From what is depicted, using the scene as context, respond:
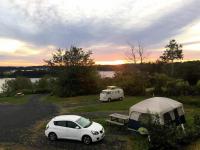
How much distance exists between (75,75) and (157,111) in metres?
33.0

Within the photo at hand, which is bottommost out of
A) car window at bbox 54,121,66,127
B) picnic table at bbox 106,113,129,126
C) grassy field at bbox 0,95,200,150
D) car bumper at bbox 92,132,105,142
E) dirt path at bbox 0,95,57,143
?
dirt path at bbox 0,95,57,143

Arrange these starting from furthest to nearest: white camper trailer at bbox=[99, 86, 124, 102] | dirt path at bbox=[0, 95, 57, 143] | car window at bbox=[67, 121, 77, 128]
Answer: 1. white camper trailer at bbox=[99, 86, 124, 102]
2. dirt path at bbox=[0, 95, 57, 143]
3. car window at bbox=[67, 121, 77, 128]

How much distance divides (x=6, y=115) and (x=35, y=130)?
11324 millimetres

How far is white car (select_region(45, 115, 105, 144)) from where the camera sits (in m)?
22.8

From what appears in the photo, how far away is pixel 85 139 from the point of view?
903 inches

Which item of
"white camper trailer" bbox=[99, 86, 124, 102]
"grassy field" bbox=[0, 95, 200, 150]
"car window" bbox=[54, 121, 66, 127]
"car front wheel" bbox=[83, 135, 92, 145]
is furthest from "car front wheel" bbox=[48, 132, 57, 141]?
"white camper trailer" bbox=[99, 86, 124, 102]

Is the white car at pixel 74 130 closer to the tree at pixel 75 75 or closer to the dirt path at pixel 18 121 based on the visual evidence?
the dirt path at pixel 18 121

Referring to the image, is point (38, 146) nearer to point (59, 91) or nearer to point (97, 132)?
point (97, 132)

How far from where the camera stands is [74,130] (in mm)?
23297

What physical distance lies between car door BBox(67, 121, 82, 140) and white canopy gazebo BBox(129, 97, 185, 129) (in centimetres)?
512

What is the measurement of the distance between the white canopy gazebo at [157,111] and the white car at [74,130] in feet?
11.5

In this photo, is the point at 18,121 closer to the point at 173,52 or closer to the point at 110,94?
the point at 110,94

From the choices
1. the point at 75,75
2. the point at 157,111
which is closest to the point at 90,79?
the point at 75,75

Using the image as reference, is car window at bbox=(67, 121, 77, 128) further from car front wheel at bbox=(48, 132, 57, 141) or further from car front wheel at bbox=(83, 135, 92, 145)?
car front wheel at bbox=(48, 132, 57, 141)
